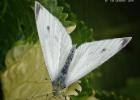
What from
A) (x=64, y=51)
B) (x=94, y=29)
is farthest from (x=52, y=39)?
(x=94, y=29)

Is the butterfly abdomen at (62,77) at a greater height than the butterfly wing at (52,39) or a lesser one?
lesser

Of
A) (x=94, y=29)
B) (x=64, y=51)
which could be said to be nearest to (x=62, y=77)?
(x=64, y=51)

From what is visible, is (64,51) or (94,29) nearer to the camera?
(64,51)

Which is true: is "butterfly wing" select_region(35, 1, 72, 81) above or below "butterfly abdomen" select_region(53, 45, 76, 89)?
above

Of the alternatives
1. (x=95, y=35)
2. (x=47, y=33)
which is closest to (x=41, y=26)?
(x=47, y=33)

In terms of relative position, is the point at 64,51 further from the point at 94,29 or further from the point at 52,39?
the point at 94,29

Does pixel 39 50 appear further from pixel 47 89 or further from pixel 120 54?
pixel 120 54
